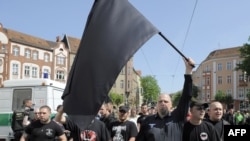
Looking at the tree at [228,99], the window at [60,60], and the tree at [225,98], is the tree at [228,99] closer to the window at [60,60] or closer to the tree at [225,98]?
the tree at [225,98]

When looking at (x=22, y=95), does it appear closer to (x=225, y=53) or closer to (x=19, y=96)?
(x=19, y=96)

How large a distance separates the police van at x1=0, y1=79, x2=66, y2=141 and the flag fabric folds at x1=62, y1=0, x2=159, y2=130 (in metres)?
9.62

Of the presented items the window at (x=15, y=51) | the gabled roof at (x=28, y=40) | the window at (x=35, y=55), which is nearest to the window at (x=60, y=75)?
the gabled roof at (x=28, y=40)

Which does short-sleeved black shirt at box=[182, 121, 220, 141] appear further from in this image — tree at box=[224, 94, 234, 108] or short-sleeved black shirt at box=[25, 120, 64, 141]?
tree at box=[224, 94, 234, 108]

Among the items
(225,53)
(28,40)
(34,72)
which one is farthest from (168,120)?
(225,53)

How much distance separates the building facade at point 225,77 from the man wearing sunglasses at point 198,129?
8813cm

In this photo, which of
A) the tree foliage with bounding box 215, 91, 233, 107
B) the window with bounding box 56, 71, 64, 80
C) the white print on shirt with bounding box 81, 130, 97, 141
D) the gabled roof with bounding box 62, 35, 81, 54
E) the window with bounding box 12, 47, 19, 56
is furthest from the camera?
the tree foliage with bounding box 215, 91, 233, 107

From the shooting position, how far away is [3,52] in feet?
208

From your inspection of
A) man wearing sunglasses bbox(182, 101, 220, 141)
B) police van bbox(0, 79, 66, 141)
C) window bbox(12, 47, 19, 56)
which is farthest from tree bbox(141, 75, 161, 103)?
man wearing sunglasses bbox(182, 101, 220, 141)

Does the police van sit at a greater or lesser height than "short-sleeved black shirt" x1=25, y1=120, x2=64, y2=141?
greater

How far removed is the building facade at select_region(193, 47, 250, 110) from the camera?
9481 centimetres

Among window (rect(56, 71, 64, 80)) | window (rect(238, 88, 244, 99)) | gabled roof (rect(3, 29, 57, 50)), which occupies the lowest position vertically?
window (rect(238, 88, 244, 99))

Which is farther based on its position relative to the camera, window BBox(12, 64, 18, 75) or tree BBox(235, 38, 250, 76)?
window BBox(12, 64, 18, 75)

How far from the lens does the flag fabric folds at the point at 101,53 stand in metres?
3.94
